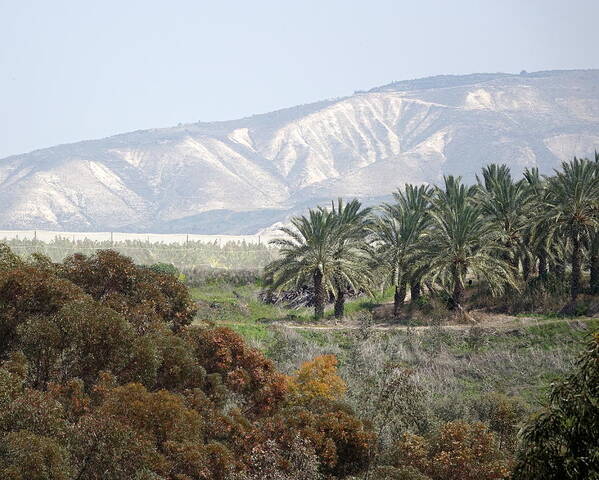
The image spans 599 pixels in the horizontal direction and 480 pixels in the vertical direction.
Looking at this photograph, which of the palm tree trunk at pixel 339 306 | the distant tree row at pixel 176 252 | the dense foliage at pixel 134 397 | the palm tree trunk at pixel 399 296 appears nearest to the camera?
the dense foliage at pixel 134 397

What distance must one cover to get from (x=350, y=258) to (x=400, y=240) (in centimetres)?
218

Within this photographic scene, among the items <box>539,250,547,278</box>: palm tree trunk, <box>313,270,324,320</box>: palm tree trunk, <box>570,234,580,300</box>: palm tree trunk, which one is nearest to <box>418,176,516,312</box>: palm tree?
<box>539,250,547,278</box>: palm tree trunk

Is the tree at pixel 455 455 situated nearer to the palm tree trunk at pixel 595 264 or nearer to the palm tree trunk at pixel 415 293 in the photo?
the palm tree trunk at pixel 595 264

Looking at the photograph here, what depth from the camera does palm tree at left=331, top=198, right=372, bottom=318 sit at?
3809 centimetres

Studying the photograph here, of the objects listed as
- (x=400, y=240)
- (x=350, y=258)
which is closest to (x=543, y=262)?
(x=400, y=240)

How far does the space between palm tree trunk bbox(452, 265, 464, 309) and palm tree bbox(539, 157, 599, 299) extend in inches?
143

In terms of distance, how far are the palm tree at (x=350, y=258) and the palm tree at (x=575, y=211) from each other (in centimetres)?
748

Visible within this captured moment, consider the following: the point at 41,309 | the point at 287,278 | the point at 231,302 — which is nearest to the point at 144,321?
the point at 41,309

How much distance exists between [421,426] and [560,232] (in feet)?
52.8

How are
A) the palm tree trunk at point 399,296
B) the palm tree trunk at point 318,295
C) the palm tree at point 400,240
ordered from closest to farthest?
the palm tree at point 400,240, the palm tree trunk at point 399,296, the palm tree trunk at point 318,295

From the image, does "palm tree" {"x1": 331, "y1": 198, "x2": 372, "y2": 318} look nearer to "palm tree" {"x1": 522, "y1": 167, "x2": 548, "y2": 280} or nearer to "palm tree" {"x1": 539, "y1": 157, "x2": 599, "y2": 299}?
"palm tree" {"x1": 522, "y1": 167, "x2": 548, "y2": 280}

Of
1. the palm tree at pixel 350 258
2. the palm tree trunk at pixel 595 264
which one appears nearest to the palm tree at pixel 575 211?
the palm tree trunk at pixel 595 264

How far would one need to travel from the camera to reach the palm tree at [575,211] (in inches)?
1358

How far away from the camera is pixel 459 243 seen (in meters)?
36.1
